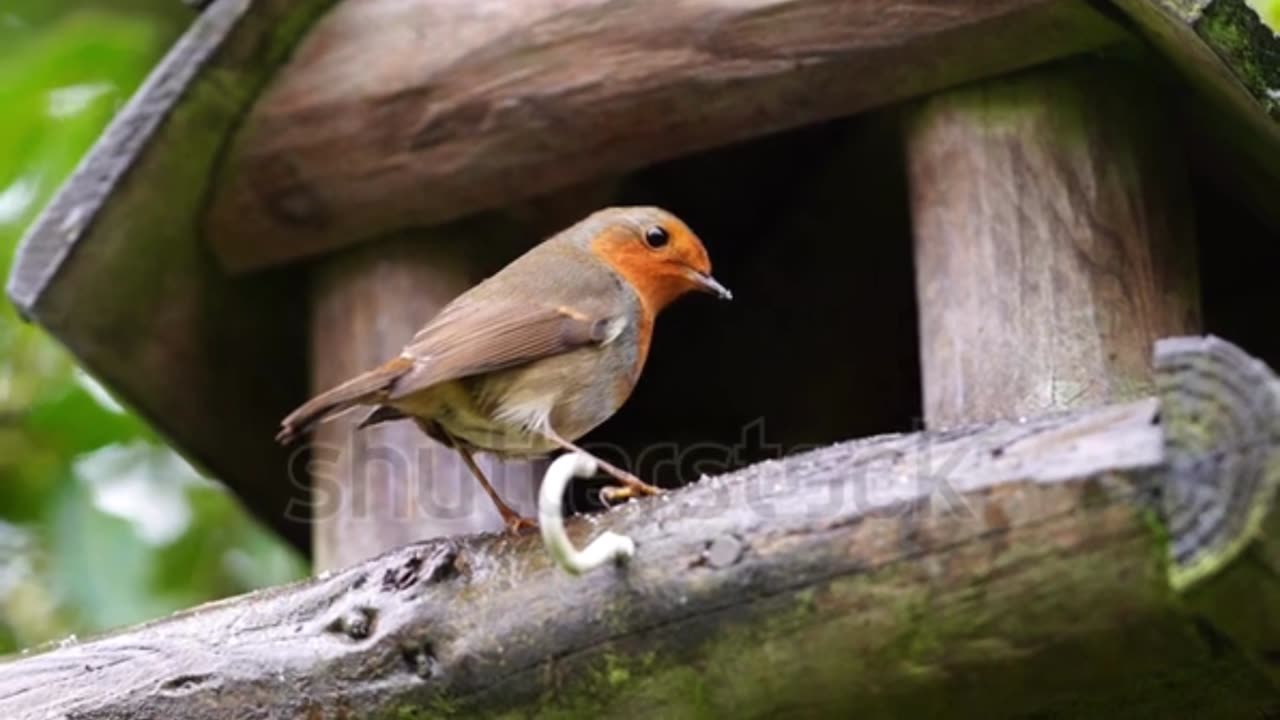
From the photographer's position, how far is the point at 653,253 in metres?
3.83

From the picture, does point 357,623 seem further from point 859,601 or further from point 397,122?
point 397,122

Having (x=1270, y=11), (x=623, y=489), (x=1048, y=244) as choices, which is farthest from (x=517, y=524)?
(x=1270, y=11)

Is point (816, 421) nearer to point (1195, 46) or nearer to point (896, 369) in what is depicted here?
point (896, 369)

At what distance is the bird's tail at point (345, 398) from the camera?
119 inches

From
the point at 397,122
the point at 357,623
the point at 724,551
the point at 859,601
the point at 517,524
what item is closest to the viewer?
the point at 859,601

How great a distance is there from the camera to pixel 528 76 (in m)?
3.60

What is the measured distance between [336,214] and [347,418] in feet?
1.39

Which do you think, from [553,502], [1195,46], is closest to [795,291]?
[1195,46]

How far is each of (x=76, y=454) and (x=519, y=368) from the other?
5.24 feet

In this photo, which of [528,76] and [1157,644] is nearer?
[1157,644]

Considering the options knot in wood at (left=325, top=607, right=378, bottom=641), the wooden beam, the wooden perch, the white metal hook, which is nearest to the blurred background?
the wooden beam

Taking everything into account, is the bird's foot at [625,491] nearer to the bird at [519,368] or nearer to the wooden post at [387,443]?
the bird at [519,368]

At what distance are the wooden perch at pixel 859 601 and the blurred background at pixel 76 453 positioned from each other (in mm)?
1598

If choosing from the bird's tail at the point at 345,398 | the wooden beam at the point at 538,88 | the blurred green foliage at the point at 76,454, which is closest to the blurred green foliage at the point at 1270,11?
the wooden beam at the point at 538,88
